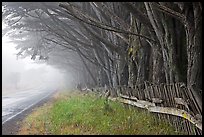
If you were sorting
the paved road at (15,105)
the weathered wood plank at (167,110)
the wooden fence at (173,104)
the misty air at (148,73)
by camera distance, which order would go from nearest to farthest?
the weathered wood plank at (167,110), the wooden fence at (173,104), the misty air at (148,73), the paved road at (15,105)

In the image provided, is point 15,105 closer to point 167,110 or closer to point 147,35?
point 147,35

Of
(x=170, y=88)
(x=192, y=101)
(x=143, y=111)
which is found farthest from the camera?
(x=143, y=111)

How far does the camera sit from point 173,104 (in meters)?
8.18

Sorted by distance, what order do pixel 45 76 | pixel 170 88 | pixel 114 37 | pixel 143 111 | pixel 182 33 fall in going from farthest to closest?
pixel 45 76 → pixel 114 37 → pixel 143 111 → pixel 182 33 → pixel 170 88

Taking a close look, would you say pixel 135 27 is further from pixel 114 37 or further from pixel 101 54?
pixel 101 54

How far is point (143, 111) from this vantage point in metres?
10.7

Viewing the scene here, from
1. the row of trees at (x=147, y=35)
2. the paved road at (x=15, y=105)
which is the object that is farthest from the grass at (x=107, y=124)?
the paved road at (x=15, y=105)

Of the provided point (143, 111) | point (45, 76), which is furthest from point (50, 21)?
point (45, 76)

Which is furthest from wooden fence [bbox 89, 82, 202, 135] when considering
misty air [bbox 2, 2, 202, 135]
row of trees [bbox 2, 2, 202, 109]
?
row of trees [bbox 2, 2, 202, 109]

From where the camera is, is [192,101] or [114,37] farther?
[114,37]

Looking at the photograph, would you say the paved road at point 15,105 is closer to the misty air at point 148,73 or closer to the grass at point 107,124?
the misty air at point 148,73

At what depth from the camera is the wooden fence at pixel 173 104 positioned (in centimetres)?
707

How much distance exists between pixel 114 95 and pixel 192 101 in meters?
8.74

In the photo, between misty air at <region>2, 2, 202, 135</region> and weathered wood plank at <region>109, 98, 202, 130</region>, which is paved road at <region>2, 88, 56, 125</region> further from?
weathered wood plank at <region>109, 98, 202, 130</region>
